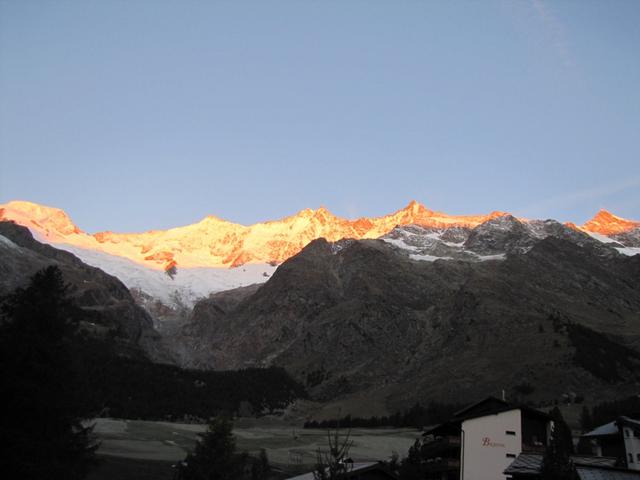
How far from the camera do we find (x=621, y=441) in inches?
2298

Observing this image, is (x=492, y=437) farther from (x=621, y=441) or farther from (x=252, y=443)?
(x=252, y=443)

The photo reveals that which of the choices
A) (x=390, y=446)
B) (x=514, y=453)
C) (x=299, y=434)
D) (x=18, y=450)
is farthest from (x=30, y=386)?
(x=299, y=434)

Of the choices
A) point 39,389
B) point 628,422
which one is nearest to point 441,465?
point 628,422

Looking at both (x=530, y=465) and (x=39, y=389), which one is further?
A: (x=530, y=465)

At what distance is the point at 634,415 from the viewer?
208 feet

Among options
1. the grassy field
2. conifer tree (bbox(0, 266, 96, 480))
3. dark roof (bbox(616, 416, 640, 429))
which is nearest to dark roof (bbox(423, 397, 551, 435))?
dark roof (bbox(616, 416, 640, 429))

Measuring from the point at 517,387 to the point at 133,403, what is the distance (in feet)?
322

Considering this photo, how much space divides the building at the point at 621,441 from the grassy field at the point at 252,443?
38045 mm

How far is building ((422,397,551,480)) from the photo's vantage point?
51.2 m

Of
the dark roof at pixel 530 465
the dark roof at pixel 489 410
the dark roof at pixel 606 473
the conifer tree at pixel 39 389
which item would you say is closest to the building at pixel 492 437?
the dark roof at pixel 489 410

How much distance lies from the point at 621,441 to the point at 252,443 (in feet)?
258

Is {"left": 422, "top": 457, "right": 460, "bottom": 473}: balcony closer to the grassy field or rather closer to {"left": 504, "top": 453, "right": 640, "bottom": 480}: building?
{"left": 504, "top": 453, "right": 640, "bottom": 480}: building

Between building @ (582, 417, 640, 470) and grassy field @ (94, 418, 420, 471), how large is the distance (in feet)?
125

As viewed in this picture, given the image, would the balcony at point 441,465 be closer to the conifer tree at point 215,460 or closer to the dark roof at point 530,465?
the dark roof at point 530,465
